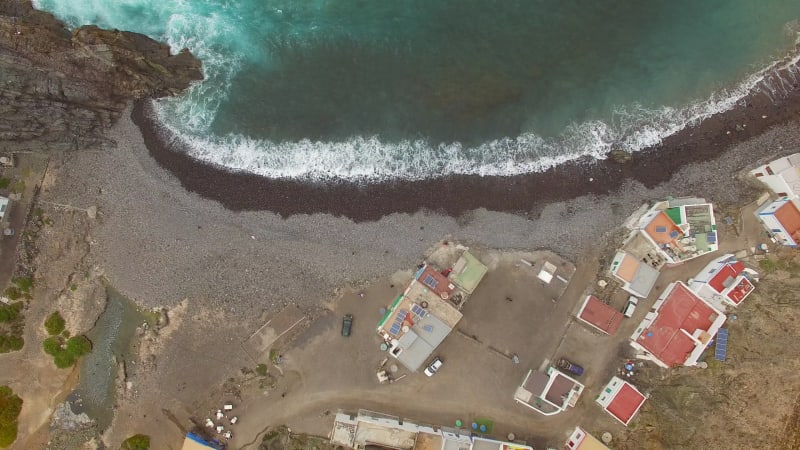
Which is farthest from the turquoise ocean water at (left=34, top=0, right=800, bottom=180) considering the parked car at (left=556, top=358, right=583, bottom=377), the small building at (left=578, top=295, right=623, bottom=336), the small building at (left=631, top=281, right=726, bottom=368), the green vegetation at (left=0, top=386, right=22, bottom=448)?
the green vegetation at (left=0, top=386, right=22, bottom=448)

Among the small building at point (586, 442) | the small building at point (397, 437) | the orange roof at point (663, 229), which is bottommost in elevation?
the small building at point (397, 437)

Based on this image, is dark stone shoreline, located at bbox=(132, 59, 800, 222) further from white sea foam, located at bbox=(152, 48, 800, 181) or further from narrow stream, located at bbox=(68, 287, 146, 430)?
narrow stream, located at bbox=(68, 287, 146, 430)

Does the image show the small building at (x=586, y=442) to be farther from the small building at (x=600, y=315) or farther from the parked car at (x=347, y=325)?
the parked car at (x=347, y=325)

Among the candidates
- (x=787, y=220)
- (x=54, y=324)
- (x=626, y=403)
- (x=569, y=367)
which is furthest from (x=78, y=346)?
(x=787, y=220)

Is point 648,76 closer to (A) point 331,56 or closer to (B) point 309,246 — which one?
(A) point 331,56

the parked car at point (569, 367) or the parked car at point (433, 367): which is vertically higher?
the parked car at point (569, 367)

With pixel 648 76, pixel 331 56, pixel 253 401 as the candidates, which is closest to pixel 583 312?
pixel 648 76

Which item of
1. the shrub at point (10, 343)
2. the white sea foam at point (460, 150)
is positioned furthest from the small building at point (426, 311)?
the shrub at point (10, 343)
